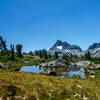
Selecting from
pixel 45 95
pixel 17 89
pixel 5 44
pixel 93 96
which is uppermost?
pixel 5 44

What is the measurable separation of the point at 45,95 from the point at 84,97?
4363 millimetres

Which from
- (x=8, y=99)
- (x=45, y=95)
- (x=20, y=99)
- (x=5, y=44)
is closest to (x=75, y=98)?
(x=45, y=95)

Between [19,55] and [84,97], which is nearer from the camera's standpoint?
[84,97]

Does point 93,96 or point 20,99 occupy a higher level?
point 20,99

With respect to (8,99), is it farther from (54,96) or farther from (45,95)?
(54,96)

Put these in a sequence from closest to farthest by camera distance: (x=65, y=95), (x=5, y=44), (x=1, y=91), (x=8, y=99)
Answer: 1. (x=8, y=99)
2. (x=1, y=91)
3. (x=65, y=95)
4. (x=5, y=44)

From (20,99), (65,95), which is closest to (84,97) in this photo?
(65,95)

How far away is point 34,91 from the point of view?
999cm

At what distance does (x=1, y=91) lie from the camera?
348 inches

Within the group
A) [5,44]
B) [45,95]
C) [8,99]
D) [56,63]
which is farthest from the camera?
[5,44]

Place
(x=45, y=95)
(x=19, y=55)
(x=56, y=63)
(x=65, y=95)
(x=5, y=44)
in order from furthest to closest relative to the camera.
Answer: (x=19, y=55)
(x=5, y=44)
(x=56, y=63)
(x=65, y=95)
(x=45, y=95)

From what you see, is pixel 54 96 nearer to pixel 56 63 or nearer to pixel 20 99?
pixel 20 99

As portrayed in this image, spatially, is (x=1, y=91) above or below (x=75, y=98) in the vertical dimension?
above

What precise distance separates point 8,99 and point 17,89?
5.76 feet
